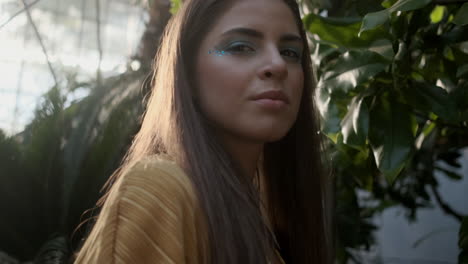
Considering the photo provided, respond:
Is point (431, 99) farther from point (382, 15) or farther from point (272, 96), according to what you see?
point (272, 96)

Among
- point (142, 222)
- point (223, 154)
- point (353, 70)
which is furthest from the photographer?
point (353, 70)

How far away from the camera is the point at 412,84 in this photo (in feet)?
6.15

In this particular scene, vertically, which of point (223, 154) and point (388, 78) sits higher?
point (388, 78)

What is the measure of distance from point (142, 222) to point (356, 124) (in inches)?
35.4

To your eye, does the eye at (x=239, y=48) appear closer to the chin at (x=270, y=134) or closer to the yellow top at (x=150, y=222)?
the chin at (x=270, y=134)

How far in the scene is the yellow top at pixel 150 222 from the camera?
3.69 ft

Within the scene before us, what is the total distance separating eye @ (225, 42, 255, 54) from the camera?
146 cm

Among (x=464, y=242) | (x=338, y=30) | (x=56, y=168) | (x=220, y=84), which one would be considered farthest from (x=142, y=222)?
(x=56, y=168)

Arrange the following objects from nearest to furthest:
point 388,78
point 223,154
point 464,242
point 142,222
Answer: point 142,222
point 223,154
point 388,78
point 464,242

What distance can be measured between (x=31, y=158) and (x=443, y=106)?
308 cm

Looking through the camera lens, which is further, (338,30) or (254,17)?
(338,30)

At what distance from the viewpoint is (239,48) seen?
1.46 metres

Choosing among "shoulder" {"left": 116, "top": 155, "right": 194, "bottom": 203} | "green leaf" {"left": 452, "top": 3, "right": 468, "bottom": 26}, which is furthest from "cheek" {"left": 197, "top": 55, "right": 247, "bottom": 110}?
"green leaf" {"left": 452, "top": 3, "right": 468, "bottom": 26}

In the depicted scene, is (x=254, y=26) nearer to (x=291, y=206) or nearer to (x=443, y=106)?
(x=291, y=206)
